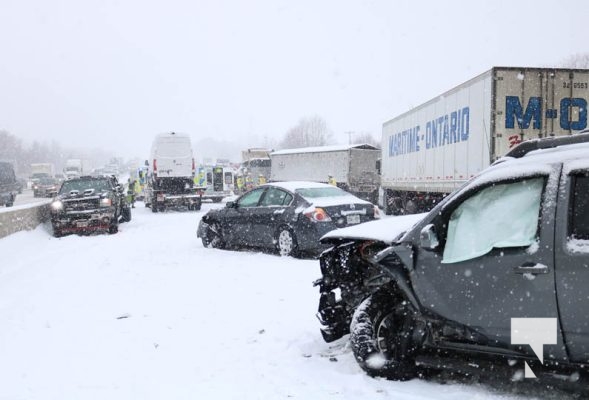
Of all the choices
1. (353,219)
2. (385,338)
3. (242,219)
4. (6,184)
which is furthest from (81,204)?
(6,184)

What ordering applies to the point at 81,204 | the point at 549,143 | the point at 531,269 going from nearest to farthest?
1. the point at 531,269
2. the point at 549,143
3. the point at 81,204

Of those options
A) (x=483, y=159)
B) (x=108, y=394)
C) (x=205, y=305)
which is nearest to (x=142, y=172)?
(x=483, y=159)

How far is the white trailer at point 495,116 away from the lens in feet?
46.1

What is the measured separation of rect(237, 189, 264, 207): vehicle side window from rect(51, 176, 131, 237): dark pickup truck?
5.85 meters

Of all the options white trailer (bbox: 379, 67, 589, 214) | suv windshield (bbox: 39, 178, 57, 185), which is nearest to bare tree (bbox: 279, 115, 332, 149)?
suv windshield (bbox: 39, 178, 57, 185)

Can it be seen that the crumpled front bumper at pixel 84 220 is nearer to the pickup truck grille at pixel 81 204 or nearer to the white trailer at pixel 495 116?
the pickup truck grille at pixel 81 204

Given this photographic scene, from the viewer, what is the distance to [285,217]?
10820 mm

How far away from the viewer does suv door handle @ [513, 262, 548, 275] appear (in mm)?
3668

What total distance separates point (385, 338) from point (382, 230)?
3.06ft

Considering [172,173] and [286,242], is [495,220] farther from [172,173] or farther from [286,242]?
[172,173]

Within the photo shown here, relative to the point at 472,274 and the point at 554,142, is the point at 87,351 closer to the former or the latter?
the point at 472,274

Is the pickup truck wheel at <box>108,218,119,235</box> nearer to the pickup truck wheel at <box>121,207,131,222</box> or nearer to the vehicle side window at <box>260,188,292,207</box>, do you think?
the pickup truck wheel at <box>121,207,131,222</box>

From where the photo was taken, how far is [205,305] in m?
7.25

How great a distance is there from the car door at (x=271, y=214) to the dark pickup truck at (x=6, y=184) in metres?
22.2
